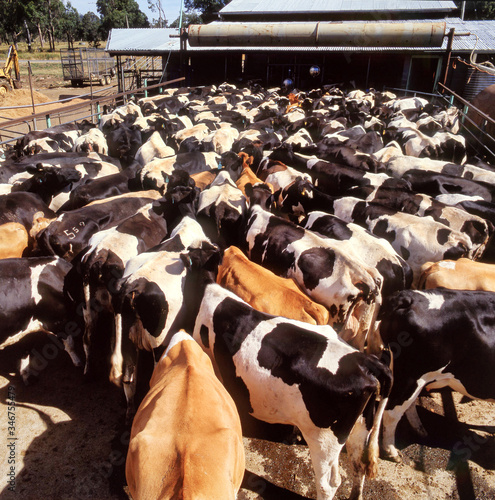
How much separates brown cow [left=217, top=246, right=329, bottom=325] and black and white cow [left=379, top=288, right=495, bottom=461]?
741mm

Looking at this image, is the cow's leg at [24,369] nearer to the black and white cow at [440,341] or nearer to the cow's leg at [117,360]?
the cow's leg at [117,360]

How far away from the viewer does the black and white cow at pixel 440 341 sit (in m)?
3.67

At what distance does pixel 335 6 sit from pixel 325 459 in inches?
1336

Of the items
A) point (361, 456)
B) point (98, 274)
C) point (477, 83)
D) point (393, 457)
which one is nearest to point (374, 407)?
point (361, 456)

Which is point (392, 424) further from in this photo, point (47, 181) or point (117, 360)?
point (47, 181)

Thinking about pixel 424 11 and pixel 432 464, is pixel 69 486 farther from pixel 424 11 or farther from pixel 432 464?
pixel 424 11

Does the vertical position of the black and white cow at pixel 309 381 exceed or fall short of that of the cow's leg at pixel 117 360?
it exceeds it

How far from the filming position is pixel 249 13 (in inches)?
1199

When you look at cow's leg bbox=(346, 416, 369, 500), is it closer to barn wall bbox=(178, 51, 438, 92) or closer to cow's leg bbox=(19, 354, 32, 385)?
cow's leg bbox=(19, 354, 32, 385)

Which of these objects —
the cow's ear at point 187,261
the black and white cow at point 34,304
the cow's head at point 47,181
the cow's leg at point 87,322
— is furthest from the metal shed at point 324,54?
the cow's leg at point 87,322

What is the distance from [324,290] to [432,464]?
6.36ft

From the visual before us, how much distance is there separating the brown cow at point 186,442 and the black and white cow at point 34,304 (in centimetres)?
217

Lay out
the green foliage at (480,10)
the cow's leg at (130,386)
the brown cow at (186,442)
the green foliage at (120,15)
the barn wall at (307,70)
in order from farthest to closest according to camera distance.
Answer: the green foliage at (120,15) → the green foliage at (480,10) → the barn wall at (307,70) → the cow's leg at (130,386) → the brown cow at (186,442)

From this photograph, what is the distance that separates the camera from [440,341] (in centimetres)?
366
